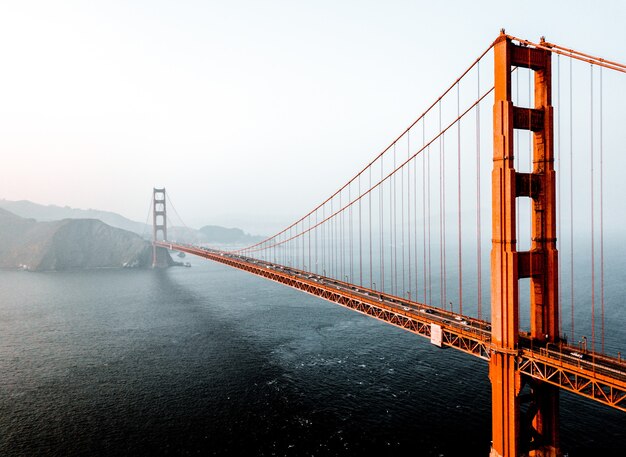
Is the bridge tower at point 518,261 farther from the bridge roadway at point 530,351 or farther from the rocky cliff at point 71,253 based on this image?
the rocky cliff at point 71,253

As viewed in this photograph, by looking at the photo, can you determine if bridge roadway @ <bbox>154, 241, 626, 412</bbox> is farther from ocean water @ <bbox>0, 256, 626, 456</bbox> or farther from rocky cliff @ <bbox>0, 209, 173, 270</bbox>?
rocky cliff @ <bbox>0, 209, 173, 270</bbox>

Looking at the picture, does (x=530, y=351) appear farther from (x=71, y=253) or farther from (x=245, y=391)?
(x=71, y=253)

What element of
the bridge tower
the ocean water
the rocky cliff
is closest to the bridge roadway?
the bridge tower

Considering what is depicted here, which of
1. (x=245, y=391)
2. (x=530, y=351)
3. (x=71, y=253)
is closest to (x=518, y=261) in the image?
(x=530, y=351)

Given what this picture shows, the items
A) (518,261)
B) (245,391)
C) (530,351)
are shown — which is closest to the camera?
(530,351)

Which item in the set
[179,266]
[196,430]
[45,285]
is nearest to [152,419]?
[196,430]

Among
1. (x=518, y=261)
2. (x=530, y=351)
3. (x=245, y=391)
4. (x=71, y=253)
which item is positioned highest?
(x=518, y=261)
